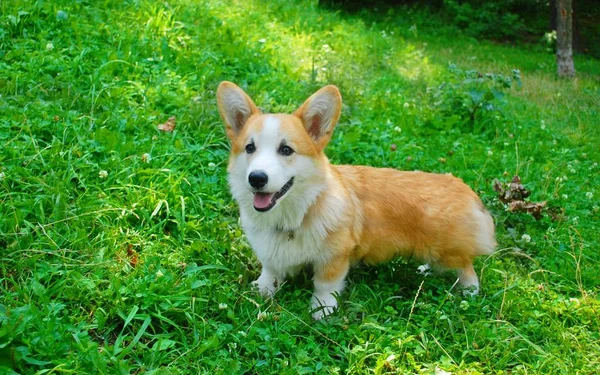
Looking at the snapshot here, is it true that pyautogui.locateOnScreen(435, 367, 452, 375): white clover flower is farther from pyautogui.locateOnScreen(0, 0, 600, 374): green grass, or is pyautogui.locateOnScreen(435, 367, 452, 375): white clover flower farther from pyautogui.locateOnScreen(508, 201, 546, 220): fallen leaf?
pyautogui.locateOnScreen(508, 201, 546, 220): fallen leaf

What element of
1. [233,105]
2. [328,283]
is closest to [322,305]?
[328,283]

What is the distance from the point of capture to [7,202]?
3.29 m

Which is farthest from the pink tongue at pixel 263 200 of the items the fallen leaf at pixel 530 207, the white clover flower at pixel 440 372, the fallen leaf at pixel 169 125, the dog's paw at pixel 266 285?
the fallen leaf at pixel 530 207

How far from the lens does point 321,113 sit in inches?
128

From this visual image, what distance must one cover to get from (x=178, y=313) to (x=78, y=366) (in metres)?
0.62

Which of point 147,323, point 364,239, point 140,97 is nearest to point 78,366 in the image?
point 147,323

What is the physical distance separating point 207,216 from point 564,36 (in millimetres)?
8194

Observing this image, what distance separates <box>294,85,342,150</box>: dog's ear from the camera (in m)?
3.18

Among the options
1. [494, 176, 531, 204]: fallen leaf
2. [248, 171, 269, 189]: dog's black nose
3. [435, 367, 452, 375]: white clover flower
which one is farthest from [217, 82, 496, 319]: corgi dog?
[494, 176, 531, 204]: fallen leaf

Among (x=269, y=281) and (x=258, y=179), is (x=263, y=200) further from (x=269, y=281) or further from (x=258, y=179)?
(x=269, y=281)

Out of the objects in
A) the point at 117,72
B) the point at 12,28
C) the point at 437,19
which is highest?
the point at 12,28

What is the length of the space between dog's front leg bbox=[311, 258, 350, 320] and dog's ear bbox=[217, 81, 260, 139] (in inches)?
37.7

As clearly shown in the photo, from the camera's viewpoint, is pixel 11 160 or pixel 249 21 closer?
pixel 11 160

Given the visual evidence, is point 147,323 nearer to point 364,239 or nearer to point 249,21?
point 364,239
